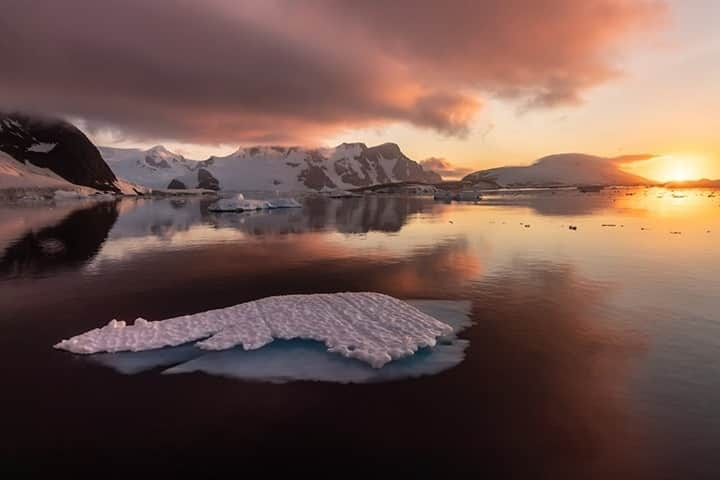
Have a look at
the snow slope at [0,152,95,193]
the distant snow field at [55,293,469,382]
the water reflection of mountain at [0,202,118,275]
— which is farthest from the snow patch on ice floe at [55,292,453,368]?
the snow slope at [0,152,95,193]

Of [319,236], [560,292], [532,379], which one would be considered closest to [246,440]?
[532,379]

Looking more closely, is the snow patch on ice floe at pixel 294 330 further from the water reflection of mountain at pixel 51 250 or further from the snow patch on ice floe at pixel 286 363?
the water reflection of mountain at pixel 51 250

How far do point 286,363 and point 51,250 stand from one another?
33.3 m

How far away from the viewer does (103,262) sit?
2991 centimetres

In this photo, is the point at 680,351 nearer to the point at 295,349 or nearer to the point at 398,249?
the point at 295,349

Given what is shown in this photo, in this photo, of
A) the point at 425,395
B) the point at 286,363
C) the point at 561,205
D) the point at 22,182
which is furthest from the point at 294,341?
the point at 22,182

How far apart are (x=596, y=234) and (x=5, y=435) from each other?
47.6 m

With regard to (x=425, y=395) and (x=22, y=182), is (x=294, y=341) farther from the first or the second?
(x=22, y=182)

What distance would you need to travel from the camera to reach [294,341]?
14.4 m

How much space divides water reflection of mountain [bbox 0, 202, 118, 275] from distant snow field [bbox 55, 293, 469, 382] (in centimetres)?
1776

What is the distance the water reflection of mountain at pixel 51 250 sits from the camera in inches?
1120

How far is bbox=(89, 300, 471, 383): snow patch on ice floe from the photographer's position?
1189 cm

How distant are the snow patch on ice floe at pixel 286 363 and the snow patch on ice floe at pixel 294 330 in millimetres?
270

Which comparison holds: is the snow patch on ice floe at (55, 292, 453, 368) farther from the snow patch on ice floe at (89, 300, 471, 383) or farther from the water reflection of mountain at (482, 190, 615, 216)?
the water reflection of mountain at (482, 190, 615, 216)
